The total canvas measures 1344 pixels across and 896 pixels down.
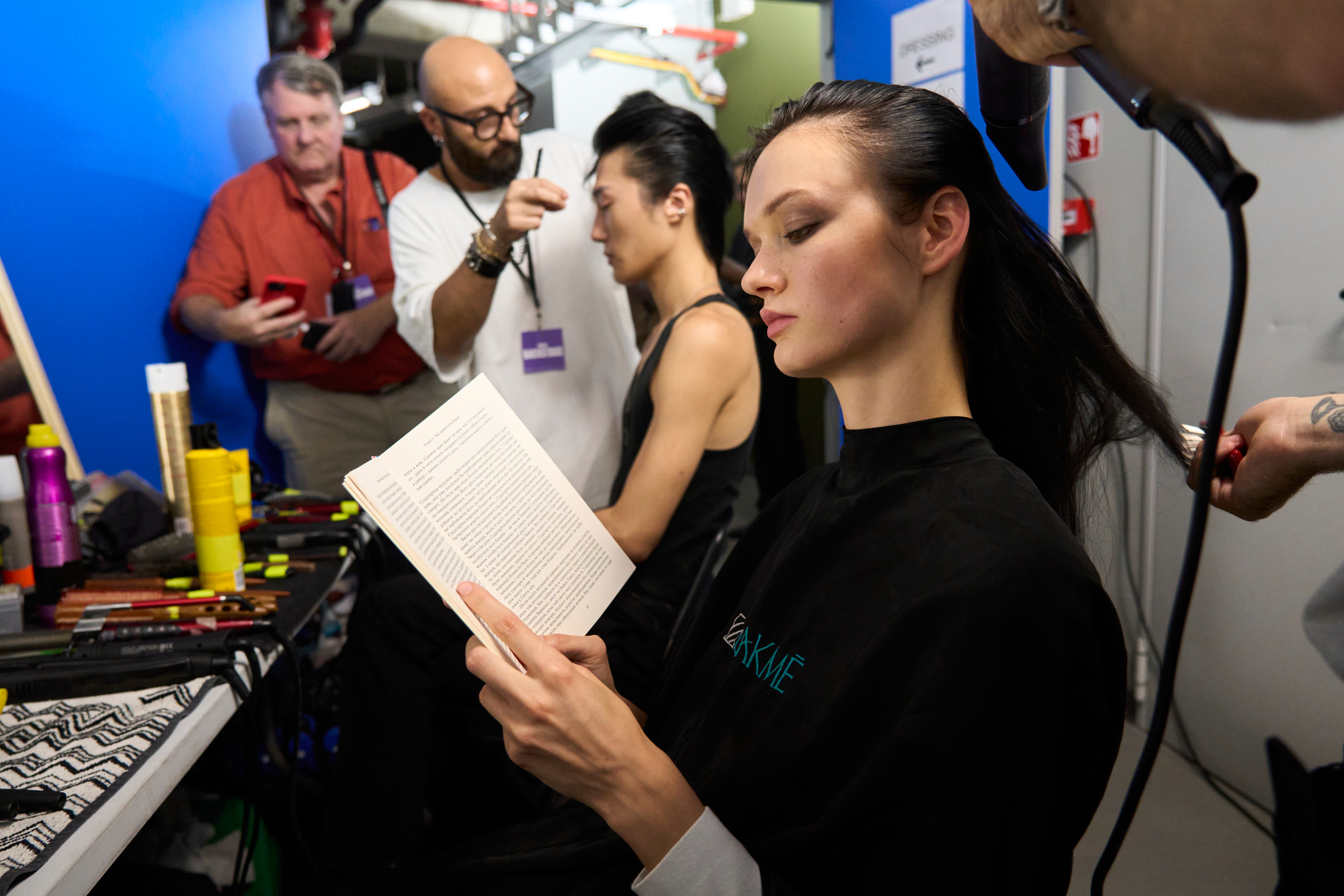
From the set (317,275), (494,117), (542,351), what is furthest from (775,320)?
(317,275)

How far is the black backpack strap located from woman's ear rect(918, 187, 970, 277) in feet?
8.04

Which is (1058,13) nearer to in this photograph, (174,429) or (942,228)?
(942,228)

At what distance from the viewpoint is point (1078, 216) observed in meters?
2.42

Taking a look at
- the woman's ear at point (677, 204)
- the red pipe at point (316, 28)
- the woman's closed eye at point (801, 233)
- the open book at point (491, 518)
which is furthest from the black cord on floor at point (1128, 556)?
the red pipe at point (316, 28)

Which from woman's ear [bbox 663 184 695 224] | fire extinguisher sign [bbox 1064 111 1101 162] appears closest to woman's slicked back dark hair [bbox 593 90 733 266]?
woman's ear [bbox 663 184 695 224]

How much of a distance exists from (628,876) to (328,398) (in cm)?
232

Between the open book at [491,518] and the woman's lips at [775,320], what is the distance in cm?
30

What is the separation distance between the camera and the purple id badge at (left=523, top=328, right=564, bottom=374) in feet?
7.88

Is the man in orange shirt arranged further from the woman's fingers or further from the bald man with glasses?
the woman's fingers

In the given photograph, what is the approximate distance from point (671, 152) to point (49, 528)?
138 centimetres

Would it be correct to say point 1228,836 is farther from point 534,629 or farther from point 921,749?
point 534,629

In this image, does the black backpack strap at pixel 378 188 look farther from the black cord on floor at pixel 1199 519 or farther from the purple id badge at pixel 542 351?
the black cord on floor at pixel 1199 519

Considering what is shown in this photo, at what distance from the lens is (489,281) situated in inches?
83.3

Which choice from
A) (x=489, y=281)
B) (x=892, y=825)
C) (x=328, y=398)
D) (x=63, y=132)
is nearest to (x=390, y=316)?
(x=328, y=398)
